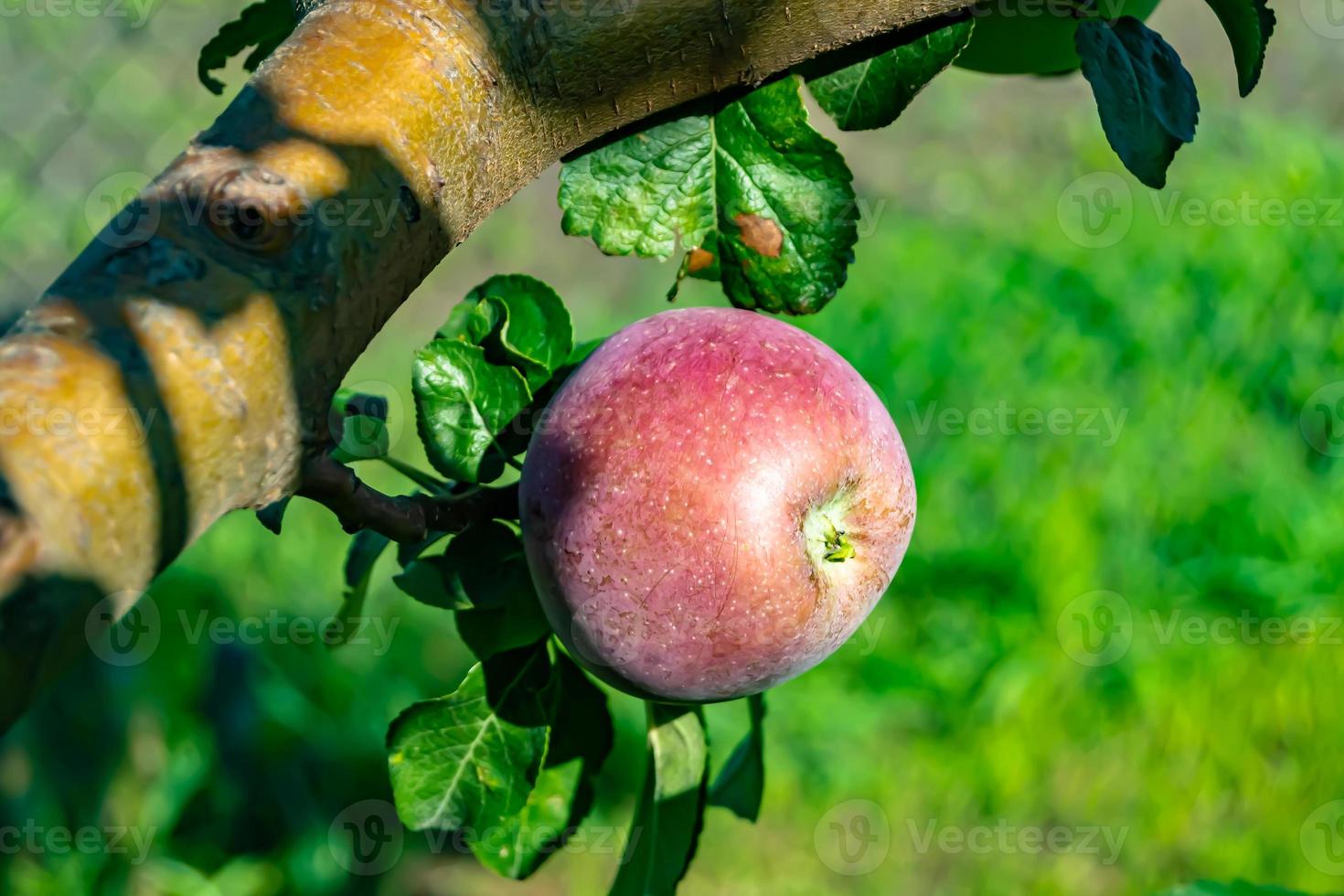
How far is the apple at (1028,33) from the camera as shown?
0.76 metres

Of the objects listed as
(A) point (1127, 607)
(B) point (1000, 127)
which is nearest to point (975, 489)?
(A) point (1127, 607)

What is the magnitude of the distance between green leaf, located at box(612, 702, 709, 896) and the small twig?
185 mm

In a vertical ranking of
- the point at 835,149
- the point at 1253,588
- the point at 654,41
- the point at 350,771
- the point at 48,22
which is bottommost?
the point at 1253,588

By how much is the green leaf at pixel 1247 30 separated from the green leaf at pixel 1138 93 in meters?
0.05

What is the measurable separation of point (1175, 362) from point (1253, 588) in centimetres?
82

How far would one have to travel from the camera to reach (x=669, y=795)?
0.87 metres

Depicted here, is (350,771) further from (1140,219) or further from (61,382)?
(1140,219)

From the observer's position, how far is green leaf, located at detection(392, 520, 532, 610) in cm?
78

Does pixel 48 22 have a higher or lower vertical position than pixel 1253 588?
higher

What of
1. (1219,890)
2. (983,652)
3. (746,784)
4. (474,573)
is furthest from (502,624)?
(983,652)

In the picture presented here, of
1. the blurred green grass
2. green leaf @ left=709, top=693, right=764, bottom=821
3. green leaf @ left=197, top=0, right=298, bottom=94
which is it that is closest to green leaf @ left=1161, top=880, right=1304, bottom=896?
green leaf @ left=709, top=693, right=764, bottom=821

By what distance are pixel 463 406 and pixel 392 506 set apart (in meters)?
0.15

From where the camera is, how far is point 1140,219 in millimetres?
3859

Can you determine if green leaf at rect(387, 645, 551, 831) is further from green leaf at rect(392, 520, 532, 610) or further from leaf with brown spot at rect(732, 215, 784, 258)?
leaf with brown spot at rect(732, 215, 784, 258)
